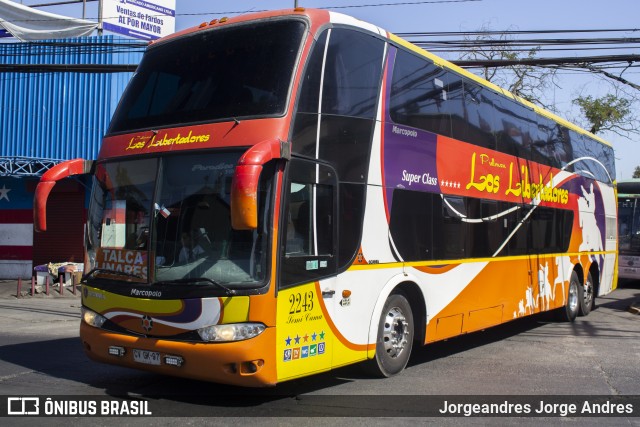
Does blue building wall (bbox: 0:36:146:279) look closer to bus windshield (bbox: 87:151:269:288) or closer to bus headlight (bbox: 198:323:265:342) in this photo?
bus windshield (bbox: 87:151:269:288)

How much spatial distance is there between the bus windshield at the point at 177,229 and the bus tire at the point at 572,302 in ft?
31.6

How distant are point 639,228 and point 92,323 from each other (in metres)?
20.6

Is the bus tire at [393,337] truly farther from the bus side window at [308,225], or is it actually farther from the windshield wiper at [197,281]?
the windshield wiper at [197,281]

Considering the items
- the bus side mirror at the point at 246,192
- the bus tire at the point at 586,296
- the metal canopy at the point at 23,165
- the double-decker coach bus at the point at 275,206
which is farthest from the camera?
the metal canopy at the point at 23,165

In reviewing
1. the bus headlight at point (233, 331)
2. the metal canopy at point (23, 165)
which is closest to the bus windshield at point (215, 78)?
the bus headlight at point (233, 331)

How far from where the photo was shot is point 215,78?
6984 millimetres

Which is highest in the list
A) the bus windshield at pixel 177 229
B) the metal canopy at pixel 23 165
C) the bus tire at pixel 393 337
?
the metal canopy at pixel 23 165

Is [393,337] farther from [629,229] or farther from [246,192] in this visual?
[629,229]

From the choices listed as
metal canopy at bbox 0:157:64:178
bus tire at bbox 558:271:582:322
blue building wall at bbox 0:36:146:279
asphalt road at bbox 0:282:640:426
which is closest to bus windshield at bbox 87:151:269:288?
asphalt road at bbox 0:282:640:426

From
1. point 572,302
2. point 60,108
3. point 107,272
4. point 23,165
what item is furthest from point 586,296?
point 60,108

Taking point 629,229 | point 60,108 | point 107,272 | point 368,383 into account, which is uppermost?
point 60,108

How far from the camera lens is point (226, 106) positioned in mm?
6770

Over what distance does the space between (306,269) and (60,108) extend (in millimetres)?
16896

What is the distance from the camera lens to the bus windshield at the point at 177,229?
6.19m
